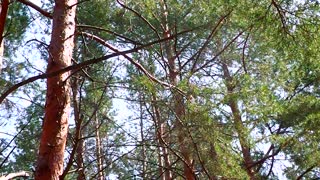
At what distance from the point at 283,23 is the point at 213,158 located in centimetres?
144

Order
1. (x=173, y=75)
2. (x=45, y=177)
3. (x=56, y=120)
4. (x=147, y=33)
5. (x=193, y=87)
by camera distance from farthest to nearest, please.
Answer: (x=147, y=33) → (x=173, y=75) → (x=193, y=87) → (x=56, y=120) → (x=45, y=177)

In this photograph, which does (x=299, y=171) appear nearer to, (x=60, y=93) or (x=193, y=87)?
(x=193, y=87)

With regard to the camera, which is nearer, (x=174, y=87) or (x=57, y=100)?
(x=57, y=100)

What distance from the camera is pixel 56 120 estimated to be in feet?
8.25

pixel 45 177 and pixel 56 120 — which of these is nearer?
pixel 45 177

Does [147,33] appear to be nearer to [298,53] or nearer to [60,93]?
[298,53]

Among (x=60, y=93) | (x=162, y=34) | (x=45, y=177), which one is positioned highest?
(x=162, y=34)

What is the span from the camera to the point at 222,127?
449 cm

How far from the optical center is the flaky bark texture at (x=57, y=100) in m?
2.34

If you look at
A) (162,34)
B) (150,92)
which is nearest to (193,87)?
(150,92)

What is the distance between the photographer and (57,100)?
2596 mm

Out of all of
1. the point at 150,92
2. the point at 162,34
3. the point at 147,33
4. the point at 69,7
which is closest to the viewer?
the point at 69,7

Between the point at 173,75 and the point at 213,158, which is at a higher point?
the point at 173,75

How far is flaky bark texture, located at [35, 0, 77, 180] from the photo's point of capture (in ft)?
7.68
